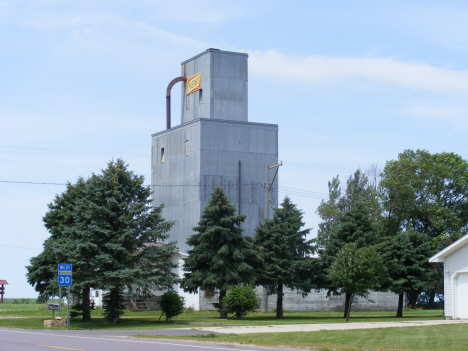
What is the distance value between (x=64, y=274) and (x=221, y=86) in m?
36.7

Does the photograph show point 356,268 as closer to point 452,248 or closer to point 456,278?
point 452,248

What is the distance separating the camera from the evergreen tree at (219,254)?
1492 inches

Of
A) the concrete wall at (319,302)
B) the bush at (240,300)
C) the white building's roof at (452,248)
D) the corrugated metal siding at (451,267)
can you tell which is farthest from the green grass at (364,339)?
the concrete wall at (319,302)

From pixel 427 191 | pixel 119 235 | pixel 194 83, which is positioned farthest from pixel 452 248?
pixel 194 83

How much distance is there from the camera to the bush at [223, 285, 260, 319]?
121ft

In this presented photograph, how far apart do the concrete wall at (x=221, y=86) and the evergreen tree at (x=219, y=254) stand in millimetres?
25563

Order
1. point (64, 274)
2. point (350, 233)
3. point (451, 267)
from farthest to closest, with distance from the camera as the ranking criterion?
point (350, 233) → point (451, 267) → point (64, 274)

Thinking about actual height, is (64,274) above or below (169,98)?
below

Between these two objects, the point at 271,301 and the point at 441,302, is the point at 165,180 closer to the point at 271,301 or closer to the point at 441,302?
the point at 271,301

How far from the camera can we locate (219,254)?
3822cm

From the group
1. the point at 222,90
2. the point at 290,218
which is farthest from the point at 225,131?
the point at 290,218

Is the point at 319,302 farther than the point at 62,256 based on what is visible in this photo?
Yes

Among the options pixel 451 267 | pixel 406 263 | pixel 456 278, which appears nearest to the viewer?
pixel 456 278

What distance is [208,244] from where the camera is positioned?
38656mm
